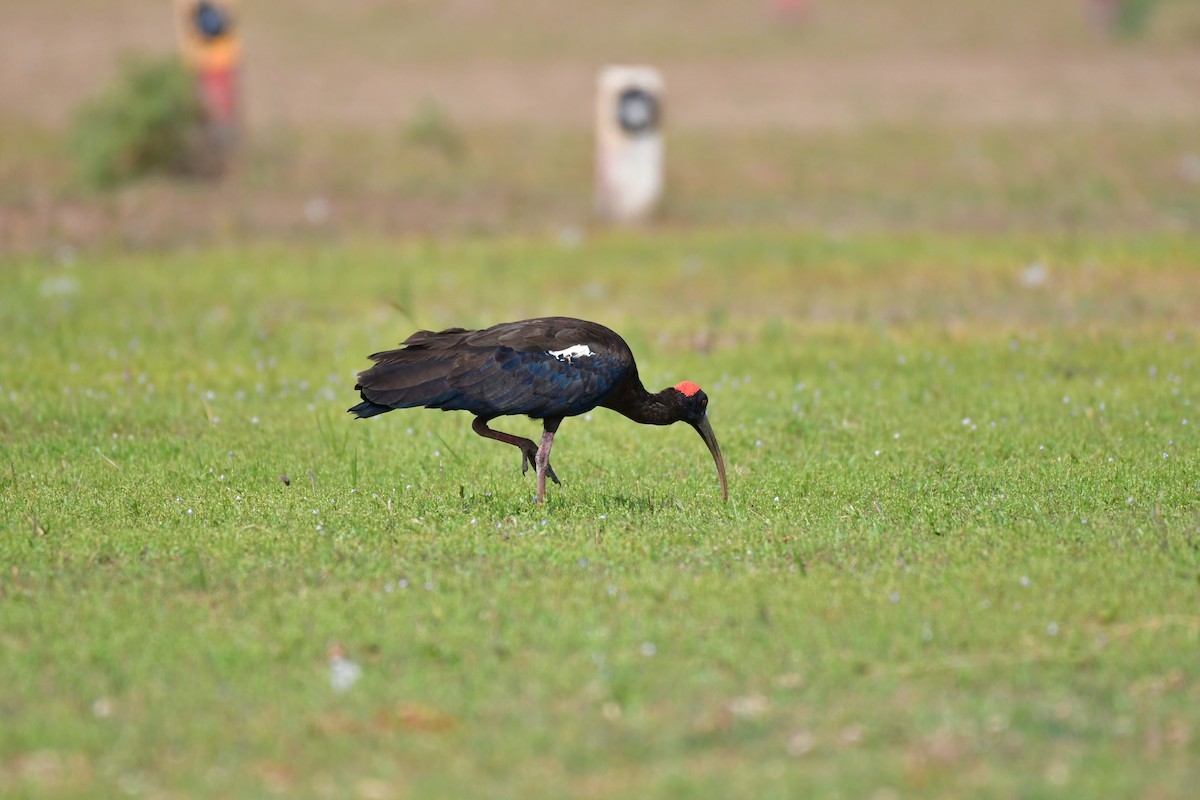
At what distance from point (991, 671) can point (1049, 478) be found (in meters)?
3.23

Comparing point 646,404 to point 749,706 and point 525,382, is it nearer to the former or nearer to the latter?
point 525,382

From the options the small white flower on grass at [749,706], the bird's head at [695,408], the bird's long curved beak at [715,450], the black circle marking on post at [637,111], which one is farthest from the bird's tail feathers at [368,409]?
the black circle marking on post at [637,111]

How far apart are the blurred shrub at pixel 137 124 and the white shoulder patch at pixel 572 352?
13.7m

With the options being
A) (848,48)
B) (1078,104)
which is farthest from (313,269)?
(848,48)

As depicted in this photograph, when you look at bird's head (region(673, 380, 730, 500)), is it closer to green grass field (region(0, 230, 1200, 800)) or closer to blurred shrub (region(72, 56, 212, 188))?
green grass field (region(0, 230, 1200, 800))

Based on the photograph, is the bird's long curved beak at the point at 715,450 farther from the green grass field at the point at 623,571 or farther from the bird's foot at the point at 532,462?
the bird's foot at the point at 532,462

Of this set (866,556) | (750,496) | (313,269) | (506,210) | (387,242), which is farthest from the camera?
(506,210)

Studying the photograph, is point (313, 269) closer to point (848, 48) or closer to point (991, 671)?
point (991, 671)

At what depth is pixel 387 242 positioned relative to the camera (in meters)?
19.2

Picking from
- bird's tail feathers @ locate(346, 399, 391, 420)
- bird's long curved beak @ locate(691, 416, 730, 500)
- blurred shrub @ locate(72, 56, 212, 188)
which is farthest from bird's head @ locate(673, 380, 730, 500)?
blurred shrub @ locate(72, 56, 212, 188)

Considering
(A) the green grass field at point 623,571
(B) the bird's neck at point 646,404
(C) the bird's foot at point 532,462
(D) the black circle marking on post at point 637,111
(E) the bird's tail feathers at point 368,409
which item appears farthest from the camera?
(D) the black circle marking on post at point 637,111

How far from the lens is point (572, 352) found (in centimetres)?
891

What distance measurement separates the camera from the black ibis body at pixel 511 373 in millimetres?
8719

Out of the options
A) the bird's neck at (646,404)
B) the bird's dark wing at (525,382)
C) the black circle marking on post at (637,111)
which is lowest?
the bird's neck at (646,404)
